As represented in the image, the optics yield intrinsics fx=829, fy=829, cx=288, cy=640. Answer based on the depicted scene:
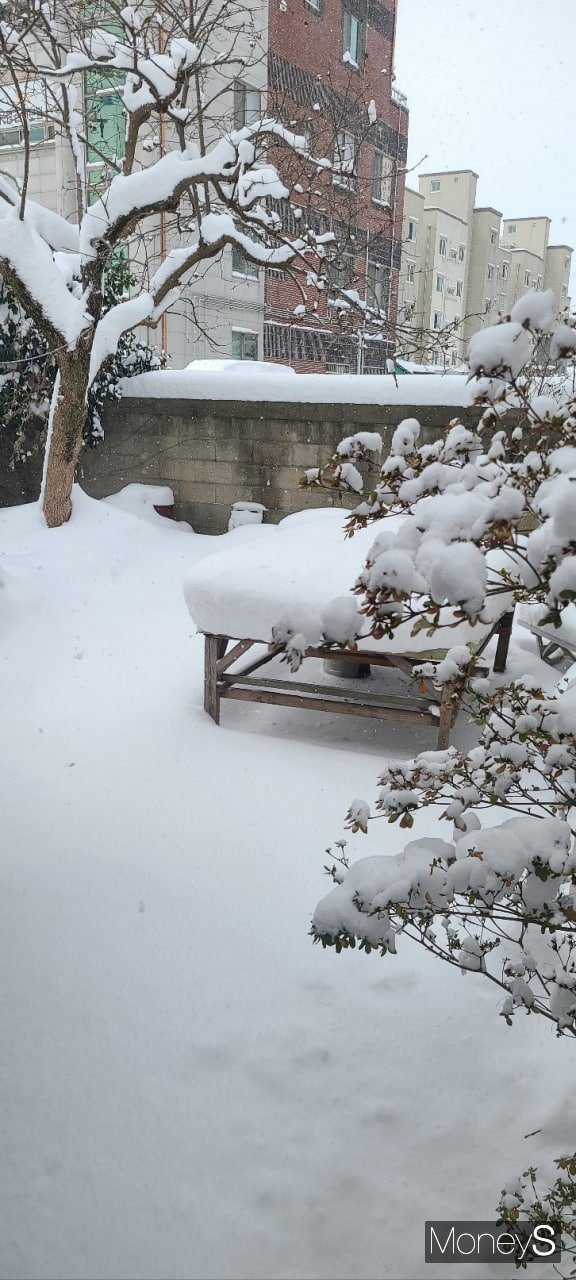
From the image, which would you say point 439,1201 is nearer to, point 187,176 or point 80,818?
point 80,818

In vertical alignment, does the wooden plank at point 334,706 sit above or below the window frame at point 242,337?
below

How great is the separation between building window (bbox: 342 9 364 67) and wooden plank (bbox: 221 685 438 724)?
20.6 metres

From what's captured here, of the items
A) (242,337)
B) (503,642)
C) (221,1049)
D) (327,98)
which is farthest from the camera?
(242,337)

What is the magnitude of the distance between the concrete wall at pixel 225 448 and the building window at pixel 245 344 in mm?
9592

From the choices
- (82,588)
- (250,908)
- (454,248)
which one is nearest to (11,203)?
(82,588)

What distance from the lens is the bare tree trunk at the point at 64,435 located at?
8359 millimetres

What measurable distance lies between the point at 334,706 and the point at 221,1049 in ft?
8.18

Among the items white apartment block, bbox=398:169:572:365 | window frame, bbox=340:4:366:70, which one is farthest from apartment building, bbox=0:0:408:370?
white apartment block, bbox=398:169:572:365

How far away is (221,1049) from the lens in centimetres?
271

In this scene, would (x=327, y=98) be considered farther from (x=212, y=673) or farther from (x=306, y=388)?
(x=212, y=673)

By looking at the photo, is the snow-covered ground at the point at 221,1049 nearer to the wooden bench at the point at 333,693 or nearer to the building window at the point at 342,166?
the wooden bench at the point at 333,693

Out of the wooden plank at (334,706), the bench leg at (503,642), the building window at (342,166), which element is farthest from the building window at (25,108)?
the bench leg at (503,642)

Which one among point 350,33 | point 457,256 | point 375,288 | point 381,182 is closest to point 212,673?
point 375,288

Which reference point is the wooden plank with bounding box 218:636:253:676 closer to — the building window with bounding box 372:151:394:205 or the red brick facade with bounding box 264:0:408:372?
the red brick facade with bounding box 264:0:408:372
